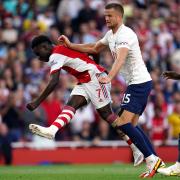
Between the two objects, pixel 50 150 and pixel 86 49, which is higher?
pixel 86 49

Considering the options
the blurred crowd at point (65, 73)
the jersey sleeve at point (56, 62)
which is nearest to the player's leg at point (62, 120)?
the jersey sleeve at point (56, 62)

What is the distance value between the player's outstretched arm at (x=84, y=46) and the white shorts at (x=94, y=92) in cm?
41

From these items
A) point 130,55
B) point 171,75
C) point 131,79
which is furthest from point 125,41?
point 171,75

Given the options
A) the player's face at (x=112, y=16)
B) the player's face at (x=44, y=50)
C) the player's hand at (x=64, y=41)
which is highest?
the player's face at (x=112, y=16)

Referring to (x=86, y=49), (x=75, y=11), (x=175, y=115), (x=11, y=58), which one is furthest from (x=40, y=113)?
(x=86, y=49)

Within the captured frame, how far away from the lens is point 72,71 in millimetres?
13344

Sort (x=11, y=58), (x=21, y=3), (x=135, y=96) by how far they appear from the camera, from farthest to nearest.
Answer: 1. (x=21, y=3)
2. (x=11, y=58)
3. (x=135, y=96)

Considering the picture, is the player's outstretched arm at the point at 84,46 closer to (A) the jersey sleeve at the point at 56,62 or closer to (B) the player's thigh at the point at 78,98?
(A) the jersey sleeve at the point at 56,62

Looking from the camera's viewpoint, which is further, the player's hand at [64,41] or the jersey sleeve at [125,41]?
the player's hand at [64,41]

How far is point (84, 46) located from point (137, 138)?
191cm

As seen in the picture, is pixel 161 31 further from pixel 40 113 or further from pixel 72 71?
pixel 72 71

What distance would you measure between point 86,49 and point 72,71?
0.44 meters

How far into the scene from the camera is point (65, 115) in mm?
12750

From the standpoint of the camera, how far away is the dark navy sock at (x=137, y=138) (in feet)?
40.8
